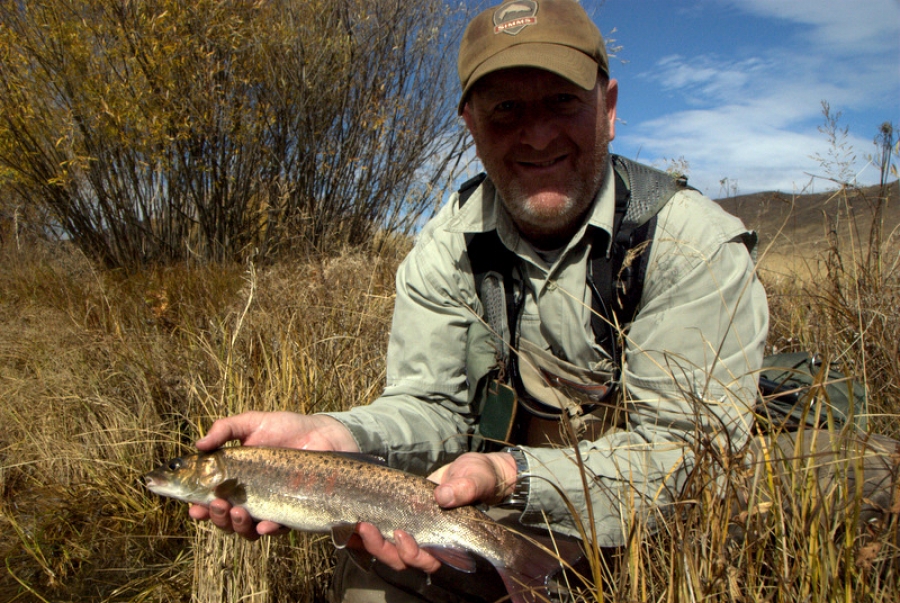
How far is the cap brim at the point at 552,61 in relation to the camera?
2.37 meters

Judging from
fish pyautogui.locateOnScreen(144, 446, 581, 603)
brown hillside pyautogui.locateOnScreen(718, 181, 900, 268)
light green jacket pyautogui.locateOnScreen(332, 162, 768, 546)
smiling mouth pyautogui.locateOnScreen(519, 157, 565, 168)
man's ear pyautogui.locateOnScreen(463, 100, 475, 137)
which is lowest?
fish pyautogui.locateOnScreen(144, 446, 581, 603)

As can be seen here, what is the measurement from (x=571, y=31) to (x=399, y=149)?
754 centimetres

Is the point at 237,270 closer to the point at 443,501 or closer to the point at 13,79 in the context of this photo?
the point at 13,79

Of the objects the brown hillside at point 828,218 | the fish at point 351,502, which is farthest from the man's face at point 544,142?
the fish at point 351,502

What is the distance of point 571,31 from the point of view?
2.47 metres

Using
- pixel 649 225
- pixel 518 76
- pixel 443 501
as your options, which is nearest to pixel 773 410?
pixel 649 225

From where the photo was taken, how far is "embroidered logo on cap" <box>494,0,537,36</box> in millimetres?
2506

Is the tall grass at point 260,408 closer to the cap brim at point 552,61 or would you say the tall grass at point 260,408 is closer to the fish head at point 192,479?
the fish head at point 192,479

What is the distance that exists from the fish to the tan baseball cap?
1.55 m

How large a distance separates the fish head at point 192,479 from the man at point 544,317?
0.07 metres

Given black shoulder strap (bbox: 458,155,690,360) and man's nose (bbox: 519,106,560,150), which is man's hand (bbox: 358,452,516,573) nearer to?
black shoulder strap (bbox: 458,155,690,360)

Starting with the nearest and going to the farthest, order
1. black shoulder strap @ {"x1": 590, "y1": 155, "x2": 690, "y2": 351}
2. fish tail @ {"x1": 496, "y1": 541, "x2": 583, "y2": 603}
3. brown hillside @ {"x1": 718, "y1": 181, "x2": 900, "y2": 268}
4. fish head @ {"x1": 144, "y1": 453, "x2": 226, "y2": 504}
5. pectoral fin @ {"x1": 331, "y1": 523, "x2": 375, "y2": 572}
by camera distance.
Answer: fish tail @ {"x1": 496, "y1": 541, "x2": 583, "y2": 603} < pectoral fin @ {"x1": 331, "y1": 523, "x2": 375, "y2": 572} < fish head @ {"x1": 144, "y1": 453, "x2": 226, "y2": 504} < black shoulder strap @ {"x1": 590, "y1": 155, "x2": 690, "y2": 351} < brown hillside @ {"x1": 718, "y1": 181, "x2": 900, "y2": 268}

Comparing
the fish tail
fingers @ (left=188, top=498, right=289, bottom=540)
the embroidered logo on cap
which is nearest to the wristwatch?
the fish tail

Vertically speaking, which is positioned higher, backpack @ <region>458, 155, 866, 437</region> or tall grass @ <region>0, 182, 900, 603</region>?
backpack @ <region>458, 155, 866, 437</region>
